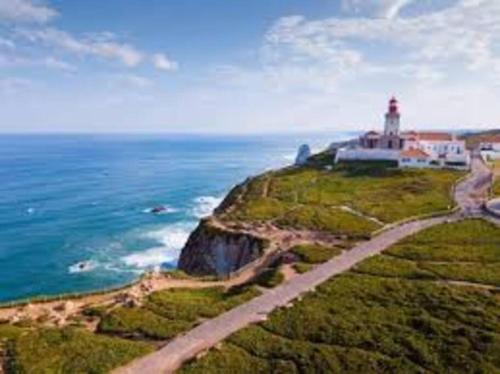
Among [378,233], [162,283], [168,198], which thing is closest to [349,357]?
[162,283]

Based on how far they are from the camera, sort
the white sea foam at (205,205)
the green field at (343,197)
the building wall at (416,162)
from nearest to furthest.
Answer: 1. the green field at (343,197)
2. the building wall at (416,162)
3. the white sea foam at (205,205)

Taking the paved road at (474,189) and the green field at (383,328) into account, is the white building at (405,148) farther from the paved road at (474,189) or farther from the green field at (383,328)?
the green field at (383,328)

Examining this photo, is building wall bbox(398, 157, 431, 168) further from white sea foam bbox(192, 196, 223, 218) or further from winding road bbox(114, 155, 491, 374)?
white sea foam bbox(192, 196, 223, 218)

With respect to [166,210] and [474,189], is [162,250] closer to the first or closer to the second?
[166,210]

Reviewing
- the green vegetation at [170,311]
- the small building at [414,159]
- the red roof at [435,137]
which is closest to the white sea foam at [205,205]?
the small building at [414,159]

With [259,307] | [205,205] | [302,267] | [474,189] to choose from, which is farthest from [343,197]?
[205,205]

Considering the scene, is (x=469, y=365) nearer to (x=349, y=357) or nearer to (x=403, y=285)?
(x=349, y=357)

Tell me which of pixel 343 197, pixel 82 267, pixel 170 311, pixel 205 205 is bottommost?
pixel 82 267
